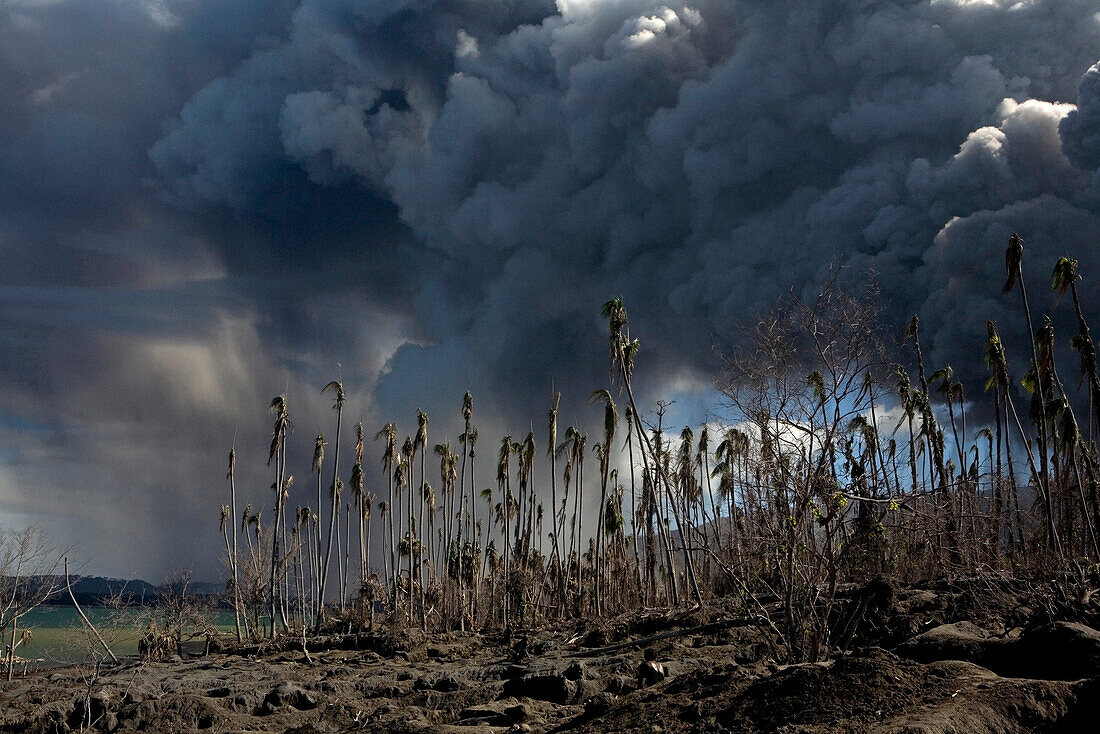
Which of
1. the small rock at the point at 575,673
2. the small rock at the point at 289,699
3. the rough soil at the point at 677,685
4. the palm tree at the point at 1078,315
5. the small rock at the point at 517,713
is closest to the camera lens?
the rough soil at the point at 677,685

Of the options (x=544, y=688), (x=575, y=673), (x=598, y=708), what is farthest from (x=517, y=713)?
(x=575, y=673)

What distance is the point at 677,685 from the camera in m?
13.5

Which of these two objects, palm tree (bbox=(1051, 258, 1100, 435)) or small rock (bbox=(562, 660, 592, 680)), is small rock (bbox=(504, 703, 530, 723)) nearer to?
small rock (bbox=(562, 660, 592, 680))

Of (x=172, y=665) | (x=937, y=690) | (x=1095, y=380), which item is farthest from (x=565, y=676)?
(x=1095, y=380)

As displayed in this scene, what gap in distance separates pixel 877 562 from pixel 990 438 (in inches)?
1767

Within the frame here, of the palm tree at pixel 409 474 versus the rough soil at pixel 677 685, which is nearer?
the rough soil at pixel 677 685

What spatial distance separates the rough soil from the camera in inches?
→ 400

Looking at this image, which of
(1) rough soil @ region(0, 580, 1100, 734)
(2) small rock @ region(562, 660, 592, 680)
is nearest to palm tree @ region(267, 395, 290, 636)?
(1) rough soil @ region(0, 580, 1100, 734)

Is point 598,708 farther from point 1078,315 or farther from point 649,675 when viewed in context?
point 1078,315

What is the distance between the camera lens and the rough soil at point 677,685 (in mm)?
10164

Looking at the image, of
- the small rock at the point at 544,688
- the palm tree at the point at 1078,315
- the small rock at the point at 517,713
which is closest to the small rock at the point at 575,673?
Result: the small rock at the point at 544,688

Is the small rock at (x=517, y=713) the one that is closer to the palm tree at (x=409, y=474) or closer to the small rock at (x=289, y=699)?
the small rock at (x=289, y=699)

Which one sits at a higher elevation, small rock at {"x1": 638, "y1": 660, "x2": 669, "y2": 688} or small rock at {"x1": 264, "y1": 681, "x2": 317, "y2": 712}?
small rock at {"x1": 638, "y1": 660, "x2": 669, "y2": 688}

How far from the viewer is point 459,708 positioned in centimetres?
1873
